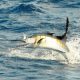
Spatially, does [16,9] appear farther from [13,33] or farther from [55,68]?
[55,68]

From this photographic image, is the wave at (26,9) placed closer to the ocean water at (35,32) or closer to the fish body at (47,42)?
the ocean water at (35,32)

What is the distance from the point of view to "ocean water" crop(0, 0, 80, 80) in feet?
31.8

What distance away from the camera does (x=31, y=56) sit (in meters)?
11.3

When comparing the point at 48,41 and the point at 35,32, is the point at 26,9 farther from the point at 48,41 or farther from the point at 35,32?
the point at 48,41

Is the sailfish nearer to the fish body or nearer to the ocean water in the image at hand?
the fish body

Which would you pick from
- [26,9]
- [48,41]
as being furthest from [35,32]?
[48,41]

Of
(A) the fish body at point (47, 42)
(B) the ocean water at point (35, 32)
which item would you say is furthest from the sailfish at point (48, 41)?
(B) the ocean water at point (35, 32)

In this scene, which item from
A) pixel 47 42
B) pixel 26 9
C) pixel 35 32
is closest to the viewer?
pixel 47 42

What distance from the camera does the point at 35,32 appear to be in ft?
45.4

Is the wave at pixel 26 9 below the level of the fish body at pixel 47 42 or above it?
below

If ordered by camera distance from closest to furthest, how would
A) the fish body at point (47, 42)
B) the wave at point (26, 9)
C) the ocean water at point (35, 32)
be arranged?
1. the fish body at point (47, 42)
2. the ocean water at point (35, 32)
3. the wave at point (26, 9)

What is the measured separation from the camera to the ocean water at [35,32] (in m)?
9.70

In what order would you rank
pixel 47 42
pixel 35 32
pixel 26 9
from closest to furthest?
pixel 47 42 → pixel 35 32 → pixel 26 9

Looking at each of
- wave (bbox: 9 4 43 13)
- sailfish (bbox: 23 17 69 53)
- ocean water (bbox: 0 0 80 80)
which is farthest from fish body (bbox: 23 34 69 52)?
wave (bbox: 9 4 43 13)
